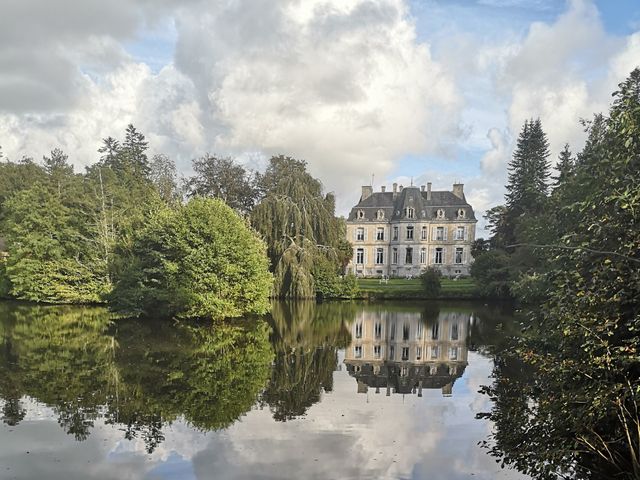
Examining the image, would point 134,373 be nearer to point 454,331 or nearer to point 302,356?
point 302,356

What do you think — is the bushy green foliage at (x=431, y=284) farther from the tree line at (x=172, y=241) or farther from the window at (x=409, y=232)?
the window at (x=409, y=232)

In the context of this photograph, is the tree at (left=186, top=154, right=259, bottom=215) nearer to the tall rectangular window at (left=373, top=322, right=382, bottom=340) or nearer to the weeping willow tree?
the weeping willow tree

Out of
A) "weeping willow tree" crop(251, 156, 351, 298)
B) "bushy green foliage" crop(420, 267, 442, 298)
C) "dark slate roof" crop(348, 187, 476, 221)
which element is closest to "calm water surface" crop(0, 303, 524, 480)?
"weeping willow tree" crop(251, 156, 351, 298)

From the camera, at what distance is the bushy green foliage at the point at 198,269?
22438 mm

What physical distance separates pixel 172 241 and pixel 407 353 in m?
12.4

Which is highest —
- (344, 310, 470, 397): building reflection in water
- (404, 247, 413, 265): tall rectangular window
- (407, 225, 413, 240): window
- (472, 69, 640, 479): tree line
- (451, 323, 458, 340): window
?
(407, 225, 413, 240): window

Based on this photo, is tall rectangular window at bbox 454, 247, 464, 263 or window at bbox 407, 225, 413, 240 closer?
tall rectangular window at bbox 454, 247, 464, 263

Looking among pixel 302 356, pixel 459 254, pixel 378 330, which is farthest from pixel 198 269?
pixel 459 254

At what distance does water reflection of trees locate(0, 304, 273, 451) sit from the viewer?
32.1ft

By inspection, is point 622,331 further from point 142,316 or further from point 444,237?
point 444,237

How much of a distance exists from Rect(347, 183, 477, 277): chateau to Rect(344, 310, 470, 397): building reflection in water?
33273mm

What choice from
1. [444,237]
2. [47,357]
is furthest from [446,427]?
[444,237]

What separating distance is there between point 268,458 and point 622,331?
225 inches

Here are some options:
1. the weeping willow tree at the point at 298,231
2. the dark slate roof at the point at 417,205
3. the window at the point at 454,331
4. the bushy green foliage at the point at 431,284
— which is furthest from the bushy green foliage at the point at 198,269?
the dark slate roof at the point at 417,205
